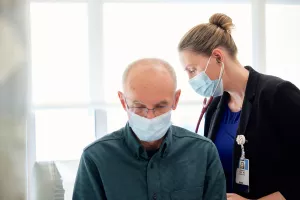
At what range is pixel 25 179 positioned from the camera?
2285 mm

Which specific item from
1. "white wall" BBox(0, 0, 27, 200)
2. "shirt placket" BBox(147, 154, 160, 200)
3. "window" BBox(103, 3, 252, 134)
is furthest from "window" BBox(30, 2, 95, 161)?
"shirt placket" BBox(147, 154, 160, 200)

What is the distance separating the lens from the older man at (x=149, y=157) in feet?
4.18

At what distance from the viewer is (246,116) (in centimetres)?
168

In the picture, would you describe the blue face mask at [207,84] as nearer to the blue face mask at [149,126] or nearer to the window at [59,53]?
the blue face mask at [149,126]

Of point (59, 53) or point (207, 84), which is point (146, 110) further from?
point (59, 53)

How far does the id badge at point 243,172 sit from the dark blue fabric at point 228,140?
3.1 inches

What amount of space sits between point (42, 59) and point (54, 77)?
0.15 m

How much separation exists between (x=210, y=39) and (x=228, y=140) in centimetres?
50

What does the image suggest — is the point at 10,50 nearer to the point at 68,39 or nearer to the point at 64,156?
the point at 68,39

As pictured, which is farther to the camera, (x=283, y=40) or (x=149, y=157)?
(x=283, y=40)

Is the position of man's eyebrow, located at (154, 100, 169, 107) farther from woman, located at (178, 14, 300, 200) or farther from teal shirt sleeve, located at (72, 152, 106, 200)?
woman, located at (178, 14, 300, 200)

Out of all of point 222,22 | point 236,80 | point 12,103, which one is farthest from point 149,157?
point 12,103

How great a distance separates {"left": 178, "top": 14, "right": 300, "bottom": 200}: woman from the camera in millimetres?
1601

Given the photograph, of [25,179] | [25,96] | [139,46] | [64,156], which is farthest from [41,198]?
[139,46]
